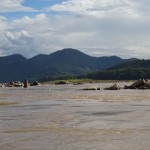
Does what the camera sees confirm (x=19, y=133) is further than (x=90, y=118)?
No

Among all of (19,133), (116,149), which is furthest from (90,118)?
(116,149)

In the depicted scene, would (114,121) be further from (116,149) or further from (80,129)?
(116,149)

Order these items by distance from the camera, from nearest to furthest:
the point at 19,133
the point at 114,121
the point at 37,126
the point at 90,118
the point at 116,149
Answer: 1. the point at 116,149
2. the point at 19,133
3. the point at 37,126
4. the point at 114,121
5. the point at 90,118

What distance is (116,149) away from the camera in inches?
811

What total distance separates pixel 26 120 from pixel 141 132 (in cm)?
1224

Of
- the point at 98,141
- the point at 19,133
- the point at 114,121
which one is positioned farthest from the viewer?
the point at 114,121

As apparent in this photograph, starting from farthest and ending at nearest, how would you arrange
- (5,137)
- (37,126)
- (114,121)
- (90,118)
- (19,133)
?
(90,118) → (114,121) → (37,126) → (19,133) → (5,137)

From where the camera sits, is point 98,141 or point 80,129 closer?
point 98,141

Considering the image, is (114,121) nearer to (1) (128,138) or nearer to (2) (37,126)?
(2) (37,126)

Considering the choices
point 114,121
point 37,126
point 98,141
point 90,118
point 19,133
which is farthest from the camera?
point 90,118

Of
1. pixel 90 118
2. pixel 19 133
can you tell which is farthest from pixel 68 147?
pixel 90 118

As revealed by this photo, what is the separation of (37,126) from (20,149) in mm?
9969

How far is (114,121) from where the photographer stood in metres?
33.5

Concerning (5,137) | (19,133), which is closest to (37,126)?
(19,133)
